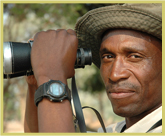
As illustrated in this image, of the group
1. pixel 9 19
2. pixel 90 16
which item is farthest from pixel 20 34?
pixel 90 16

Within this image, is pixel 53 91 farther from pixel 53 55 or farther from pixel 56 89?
pixel 53 55

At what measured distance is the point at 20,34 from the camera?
9.98 metres

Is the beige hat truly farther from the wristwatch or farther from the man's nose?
the wristwatch

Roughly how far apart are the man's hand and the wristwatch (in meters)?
0.03

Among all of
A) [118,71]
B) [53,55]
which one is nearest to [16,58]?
[53,55]

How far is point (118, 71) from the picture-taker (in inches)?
72.8

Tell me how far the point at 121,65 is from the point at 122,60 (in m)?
0.04

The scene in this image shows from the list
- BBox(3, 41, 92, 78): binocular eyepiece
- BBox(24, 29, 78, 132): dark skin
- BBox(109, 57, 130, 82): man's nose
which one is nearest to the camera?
BBox(24, 29, 78, 132): dark skin

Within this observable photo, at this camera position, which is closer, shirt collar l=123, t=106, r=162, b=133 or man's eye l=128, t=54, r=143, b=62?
shirt collar l=123, t=106, r=162, b=133

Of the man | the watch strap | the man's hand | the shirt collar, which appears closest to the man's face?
the man

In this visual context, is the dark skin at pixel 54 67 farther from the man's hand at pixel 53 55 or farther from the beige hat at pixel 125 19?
the beige hat at pixel 125 19

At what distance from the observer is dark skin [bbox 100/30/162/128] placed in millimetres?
1837

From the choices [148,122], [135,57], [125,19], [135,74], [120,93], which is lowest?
[148,122]

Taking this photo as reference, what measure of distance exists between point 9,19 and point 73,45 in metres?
7.77
